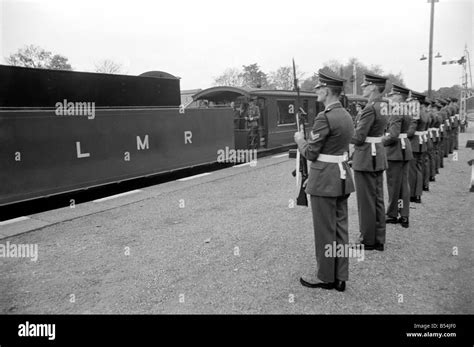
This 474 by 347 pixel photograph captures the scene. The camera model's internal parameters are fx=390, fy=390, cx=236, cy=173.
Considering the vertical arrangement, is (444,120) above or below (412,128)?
above

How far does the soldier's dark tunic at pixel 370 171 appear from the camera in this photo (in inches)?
171

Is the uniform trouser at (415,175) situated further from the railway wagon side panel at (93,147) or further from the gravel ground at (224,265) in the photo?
the railway wagon side panel at (93,147)

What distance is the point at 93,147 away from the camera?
7281 millimetres

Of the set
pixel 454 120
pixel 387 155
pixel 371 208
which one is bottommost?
pixel 371 208

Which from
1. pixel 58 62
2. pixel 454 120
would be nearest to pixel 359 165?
pixel 454 120

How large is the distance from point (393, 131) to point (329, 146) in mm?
2394

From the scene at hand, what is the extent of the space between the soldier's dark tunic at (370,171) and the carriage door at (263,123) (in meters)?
8.82

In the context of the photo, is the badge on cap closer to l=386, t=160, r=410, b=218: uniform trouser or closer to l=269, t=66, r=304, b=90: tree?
l=386, t=160, r=410, b=218: uniform trouser

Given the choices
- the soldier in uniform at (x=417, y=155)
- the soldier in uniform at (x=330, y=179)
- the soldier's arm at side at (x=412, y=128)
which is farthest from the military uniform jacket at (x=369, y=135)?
the soldier in uniform at (x=417, y=155)

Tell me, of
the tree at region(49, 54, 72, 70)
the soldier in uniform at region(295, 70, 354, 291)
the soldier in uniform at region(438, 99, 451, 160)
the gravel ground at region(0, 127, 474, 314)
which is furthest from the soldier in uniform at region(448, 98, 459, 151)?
the tree at region(49, 54, 72, 70)

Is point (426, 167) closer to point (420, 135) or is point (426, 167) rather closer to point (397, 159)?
point (420, 135)

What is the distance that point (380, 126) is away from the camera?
449 centimetres

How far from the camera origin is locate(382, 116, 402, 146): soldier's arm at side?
5281 millimetres
